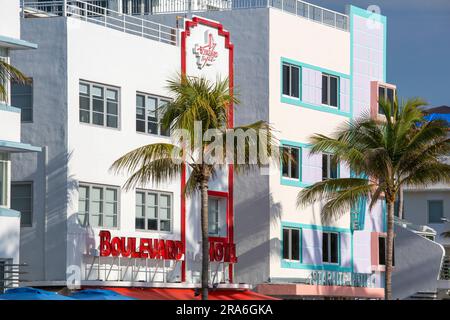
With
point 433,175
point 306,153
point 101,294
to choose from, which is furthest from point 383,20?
point 101,294

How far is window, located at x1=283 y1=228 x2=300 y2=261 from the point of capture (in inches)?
1784

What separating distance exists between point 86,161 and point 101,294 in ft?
35.8

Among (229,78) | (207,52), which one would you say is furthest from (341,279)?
(207,52)

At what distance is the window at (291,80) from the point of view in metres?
45.7

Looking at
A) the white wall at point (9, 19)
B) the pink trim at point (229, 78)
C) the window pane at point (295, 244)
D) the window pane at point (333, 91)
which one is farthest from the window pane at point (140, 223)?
the window pane at point (333, 91)

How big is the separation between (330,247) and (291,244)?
3059 millimetres

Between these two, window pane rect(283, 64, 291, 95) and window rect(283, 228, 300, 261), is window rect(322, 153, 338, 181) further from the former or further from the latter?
window pane rect(283, 64, 291, 95)

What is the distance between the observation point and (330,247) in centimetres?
4797

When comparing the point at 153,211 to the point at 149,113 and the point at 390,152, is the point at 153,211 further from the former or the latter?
the point at 390,152

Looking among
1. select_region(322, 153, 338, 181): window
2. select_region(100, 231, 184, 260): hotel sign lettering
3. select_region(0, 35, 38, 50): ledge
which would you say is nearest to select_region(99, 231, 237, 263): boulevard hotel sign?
select_region(100, 231, 184, 260): hotel sign lettering

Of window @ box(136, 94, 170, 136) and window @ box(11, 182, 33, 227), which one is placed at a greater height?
window @ box(136, 94, 170, 136)

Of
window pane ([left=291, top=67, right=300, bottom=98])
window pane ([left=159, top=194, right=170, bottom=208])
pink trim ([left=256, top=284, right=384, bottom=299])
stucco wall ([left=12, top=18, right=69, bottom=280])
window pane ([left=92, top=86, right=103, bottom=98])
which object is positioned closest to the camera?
stucco wall ([left=12, top=18, right=69, bottom=280])

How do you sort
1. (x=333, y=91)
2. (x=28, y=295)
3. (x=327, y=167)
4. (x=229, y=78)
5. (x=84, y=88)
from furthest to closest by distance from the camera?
(x=333, y=91)
(x=327, y=167)
(x=229, y=78)
(x=84, y=88)
(x=28, y=295)

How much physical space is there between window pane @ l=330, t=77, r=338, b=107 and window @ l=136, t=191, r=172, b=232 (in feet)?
38.4
